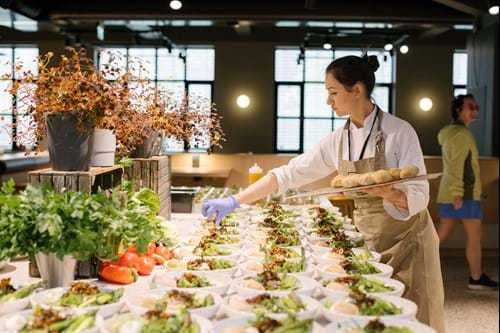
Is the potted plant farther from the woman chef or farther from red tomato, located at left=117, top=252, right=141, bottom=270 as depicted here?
the woman chef

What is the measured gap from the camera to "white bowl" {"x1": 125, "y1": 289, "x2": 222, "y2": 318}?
1711mm

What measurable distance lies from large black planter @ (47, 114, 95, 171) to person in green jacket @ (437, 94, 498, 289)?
181 inches

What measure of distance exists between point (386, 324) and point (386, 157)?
1455 millimetres

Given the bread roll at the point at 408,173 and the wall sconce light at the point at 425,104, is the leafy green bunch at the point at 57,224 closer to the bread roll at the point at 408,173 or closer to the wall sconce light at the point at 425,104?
the bread roll at the point at 408,173

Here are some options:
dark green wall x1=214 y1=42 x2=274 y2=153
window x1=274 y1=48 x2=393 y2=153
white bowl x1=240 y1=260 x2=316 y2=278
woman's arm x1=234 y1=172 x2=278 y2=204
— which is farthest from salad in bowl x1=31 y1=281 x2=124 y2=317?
window x1=274 y1=48 x2=393 y2=153

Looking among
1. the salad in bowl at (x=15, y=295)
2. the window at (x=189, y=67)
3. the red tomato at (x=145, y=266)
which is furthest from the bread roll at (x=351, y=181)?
the window at (x=189, y=67)

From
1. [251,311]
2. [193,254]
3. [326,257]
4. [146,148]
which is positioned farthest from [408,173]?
[146,148]

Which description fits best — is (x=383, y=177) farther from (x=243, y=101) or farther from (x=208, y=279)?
(x=243, y=101)

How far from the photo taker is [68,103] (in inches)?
88.2

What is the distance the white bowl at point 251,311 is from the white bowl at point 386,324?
0.08m

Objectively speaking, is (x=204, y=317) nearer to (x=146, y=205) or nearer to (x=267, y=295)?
(x=267, y=295)

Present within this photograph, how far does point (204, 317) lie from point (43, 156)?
882 centimetres

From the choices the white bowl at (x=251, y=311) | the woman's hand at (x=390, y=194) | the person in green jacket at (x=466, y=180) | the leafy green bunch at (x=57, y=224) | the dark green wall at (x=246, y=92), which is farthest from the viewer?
the dark green wall at (x=246, y=92)

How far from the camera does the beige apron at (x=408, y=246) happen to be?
2.93m
